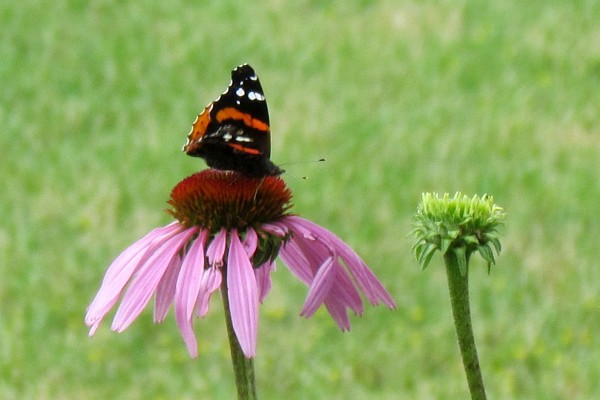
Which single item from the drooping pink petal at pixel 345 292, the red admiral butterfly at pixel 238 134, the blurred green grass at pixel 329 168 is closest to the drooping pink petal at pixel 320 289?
the drooping pink petal at pixel 345 292

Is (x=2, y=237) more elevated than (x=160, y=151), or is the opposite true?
(x=160, y=151)

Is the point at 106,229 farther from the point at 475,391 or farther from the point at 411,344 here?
the point at 475,391

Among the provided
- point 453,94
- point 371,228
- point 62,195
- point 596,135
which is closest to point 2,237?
point 62,195

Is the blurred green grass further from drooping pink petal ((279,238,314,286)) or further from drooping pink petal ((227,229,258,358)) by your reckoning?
drooping pink petal ((227,229,258,358))

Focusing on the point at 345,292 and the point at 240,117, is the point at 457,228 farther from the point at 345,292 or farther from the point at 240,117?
the point at 240,117

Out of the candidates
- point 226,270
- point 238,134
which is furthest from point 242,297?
point 238,134

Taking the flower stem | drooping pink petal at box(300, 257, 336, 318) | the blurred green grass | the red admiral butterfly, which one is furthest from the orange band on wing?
the blurred green grass
